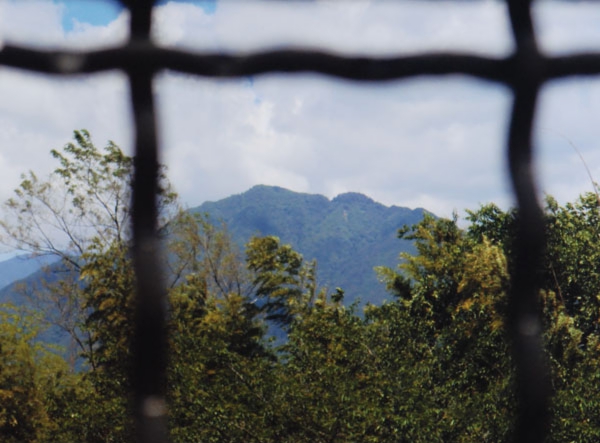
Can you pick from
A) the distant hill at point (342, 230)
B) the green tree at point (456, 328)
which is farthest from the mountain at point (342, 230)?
the green tree at point (456, 328)

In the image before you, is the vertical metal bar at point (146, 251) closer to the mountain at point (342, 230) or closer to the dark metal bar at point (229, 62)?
the dark metal bar at point (229, 62)

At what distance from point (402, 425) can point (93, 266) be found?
2.56 m

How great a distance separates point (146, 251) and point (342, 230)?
9039 cm

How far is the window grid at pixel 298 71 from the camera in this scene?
20 centimetres

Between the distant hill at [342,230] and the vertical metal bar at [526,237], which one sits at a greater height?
the distant hill at [342,230]

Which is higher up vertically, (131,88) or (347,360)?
(347,360)

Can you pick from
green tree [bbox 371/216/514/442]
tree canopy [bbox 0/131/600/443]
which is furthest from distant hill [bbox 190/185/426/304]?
tree canopy [bbox 0/131/600/443]

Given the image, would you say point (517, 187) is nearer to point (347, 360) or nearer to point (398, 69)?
point (398, 69)

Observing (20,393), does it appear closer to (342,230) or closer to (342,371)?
(342,371)

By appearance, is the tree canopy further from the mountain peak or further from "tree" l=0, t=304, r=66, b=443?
the mountain peak

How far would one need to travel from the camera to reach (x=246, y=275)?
9164 millimetres

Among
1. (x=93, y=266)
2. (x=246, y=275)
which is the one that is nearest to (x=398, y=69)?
(x=93, y=266)

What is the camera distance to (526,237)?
223 millimetres

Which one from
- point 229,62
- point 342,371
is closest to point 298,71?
point 229,62
